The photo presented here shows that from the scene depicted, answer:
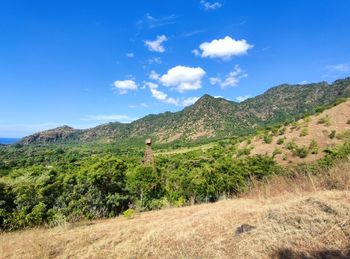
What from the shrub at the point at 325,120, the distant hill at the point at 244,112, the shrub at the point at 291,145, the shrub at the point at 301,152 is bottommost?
the shrub at the point at 301,152

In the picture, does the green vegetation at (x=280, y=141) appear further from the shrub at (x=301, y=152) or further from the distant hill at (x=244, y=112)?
the distant hill at (x=244, y=112)

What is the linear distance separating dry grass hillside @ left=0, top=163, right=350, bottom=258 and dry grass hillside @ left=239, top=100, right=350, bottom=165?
33.3 meters

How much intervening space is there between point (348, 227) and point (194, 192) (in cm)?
1277

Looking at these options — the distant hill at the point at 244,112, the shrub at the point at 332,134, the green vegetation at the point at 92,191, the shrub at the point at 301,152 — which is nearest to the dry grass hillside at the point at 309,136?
the shrub at the point at 332,134

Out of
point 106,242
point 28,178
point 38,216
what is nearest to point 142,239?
point 106,242

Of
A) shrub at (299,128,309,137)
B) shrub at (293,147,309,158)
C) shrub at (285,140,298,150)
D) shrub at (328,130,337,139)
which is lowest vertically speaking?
shrub at (293,147,309,158)

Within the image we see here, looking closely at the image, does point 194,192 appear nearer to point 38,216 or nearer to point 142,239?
point 38,216

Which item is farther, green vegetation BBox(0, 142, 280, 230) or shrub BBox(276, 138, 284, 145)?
shrub BBox(276, 138, 284, 145)

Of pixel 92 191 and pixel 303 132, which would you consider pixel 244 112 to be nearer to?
pixel 303 132

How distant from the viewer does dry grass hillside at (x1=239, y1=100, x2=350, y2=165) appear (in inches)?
1500

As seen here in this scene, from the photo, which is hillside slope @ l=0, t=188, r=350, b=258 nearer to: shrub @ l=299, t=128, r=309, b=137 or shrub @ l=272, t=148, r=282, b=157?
shrub @ l=272, t=148, r=282, b=157

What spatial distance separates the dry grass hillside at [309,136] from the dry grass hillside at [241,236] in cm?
3331

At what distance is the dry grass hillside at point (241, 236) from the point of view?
3832 mm

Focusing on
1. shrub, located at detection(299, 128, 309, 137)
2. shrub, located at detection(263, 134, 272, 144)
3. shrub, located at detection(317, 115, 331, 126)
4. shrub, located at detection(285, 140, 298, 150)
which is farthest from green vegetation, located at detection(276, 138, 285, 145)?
shrub, located at detection(317, 115, 331, 126)
